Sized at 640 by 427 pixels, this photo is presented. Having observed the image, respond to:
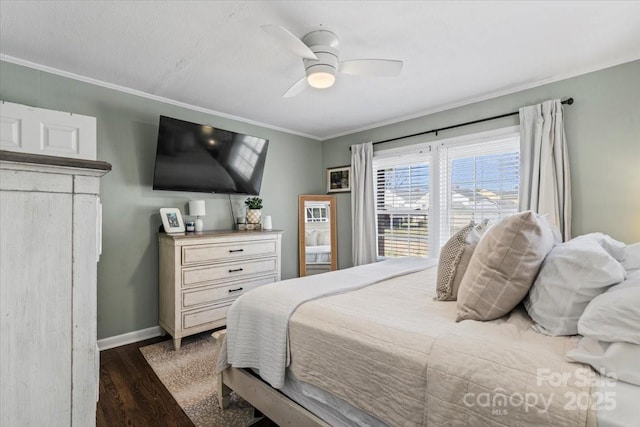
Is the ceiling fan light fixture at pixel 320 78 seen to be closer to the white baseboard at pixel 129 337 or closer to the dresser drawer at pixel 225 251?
the dresser drawer at pixel 225 251

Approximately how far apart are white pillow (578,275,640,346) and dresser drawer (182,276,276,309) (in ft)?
8.99

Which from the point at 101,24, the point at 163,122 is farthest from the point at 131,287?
the point at 101,24

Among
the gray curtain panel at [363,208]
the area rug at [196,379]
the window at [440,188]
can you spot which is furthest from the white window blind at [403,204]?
the area rug at [196,379]

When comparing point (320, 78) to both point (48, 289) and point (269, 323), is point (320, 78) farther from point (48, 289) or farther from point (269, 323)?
point (48, 289)

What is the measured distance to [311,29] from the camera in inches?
78.2

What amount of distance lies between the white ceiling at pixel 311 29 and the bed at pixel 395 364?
166cm

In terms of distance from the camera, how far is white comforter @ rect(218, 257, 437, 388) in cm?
146

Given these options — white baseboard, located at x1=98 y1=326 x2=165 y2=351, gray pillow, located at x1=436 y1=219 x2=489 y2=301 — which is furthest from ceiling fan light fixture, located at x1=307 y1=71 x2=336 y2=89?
white baseboard, located at x1=98 y1=326 x2=165 y2=351

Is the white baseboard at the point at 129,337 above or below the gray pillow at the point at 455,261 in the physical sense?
below

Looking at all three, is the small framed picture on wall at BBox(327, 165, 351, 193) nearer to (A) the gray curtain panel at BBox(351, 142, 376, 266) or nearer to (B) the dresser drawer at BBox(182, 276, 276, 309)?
(A) the gray curtain panel at BBox(351, 142, 376, 266)

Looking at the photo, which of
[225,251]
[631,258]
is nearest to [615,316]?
[631,258]

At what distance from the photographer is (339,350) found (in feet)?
4.10

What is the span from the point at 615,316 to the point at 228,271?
9.26ft

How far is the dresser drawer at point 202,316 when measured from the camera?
2.78 metres
